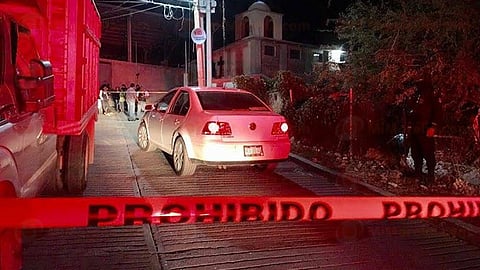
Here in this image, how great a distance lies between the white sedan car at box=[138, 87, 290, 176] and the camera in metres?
7.01

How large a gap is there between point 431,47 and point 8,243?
8127mm

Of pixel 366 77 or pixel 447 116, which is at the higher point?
pixel 366 77

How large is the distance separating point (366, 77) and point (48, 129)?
8438mm

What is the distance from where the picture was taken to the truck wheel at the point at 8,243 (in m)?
3.20

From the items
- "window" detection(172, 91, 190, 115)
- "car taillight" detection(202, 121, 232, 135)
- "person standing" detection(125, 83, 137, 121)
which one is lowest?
"car taillight" detection(202, 121, 232, 135)

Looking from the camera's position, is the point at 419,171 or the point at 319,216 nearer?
the point at 319,216

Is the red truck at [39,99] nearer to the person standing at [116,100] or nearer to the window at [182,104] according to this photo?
the window at [182,104]

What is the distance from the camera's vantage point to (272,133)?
7258mm

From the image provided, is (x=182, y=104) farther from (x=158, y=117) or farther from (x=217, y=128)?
(x=217, y=128)

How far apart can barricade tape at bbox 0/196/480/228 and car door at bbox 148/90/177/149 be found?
5.93 m

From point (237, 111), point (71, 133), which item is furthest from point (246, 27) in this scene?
point (71, 133)

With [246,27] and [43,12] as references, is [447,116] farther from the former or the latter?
[246,27]

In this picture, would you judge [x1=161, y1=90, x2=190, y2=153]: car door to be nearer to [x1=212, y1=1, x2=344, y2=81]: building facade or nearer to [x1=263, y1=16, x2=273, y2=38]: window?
[x1=212, y1=1, x2=344, y2=81]: building facade

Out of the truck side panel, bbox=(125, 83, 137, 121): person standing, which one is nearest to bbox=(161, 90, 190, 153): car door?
the truck side panel
